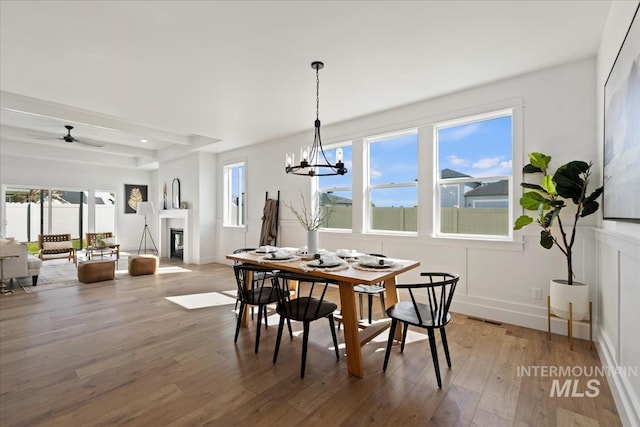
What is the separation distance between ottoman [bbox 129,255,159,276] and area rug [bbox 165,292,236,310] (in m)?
1.98

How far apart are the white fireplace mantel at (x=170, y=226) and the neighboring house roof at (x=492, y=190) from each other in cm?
621

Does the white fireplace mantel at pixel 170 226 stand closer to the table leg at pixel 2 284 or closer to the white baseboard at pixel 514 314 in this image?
the table leg at pixel 2 284

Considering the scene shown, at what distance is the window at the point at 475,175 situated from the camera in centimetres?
340

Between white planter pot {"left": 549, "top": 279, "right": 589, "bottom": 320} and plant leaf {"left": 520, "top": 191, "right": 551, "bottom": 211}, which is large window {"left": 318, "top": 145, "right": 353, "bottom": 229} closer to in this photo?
plant leaf {"left": 520, "top": 191, "right": 551, "bottom": 211}

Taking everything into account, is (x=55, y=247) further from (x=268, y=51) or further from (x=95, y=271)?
(x=268, y=51)

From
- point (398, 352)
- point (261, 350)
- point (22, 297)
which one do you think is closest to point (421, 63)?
point (398, 352)

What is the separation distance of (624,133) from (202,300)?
14.9 ft

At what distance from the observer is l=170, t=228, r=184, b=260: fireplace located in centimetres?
777

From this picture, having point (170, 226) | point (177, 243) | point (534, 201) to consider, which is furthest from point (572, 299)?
point (170, 226)

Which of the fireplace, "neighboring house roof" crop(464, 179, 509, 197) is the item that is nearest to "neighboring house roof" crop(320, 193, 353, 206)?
"neighboring house roof" crop(464, 179, 509, 197)

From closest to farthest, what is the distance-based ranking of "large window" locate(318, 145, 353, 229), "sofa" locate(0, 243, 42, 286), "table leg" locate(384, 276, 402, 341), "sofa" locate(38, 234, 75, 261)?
1. "table leg" locate(384, 276, 402, 341)
2. "sofa" locate(0, 243, 42, 286)
3. "large window" locate(318, 145, 353, 229)
4. "sofa" locate(38, 234, 75, 261)

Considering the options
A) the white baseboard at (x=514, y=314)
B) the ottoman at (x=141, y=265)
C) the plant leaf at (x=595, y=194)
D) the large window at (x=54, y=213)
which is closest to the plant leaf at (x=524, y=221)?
→ the plant leaf at (x=595, y=194)

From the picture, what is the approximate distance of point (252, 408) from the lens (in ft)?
6.07

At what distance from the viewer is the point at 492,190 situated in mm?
3490
